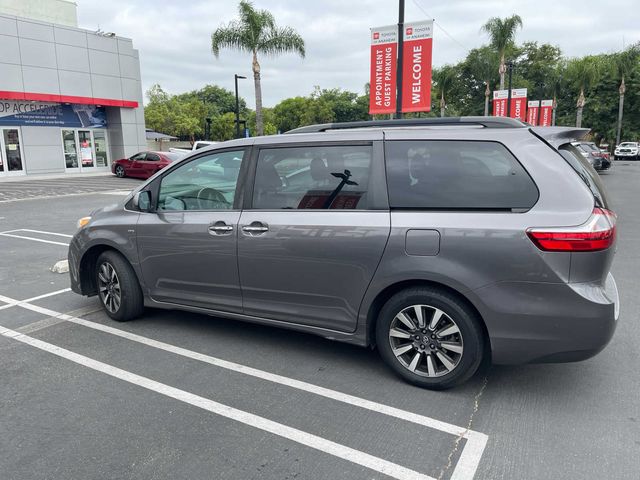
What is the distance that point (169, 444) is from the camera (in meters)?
2.91

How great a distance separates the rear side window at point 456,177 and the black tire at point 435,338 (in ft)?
2.02

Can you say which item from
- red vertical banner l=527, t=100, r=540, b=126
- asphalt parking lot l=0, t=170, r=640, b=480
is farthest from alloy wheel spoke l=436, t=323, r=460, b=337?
red vertical banner l=527, t=100, r=540, b=126

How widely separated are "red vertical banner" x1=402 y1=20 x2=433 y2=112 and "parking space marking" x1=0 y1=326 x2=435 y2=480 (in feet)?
32.5

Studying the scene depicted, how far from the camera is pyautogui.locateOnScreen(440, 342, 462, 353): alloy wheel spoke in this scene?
3.36m

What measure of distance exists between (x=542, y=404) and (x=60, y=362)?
3.59 m

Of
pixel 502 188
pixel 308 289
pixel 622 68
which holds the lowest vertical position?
pixel 308 289

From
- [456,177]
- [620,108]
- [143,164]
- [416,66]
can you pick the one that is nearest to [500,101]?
[143,164]

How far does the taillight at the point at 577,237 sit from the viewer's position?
3000 mm

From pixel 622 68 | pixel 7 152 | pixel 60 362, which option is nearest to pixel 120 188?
pixel 7 152

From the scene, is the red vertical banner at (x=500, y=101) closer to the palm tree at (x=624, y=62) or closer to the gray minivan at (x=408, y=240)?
the palm tree at (x=624, y=62)

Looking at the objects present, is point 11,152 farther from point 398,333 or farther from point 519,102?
point 519,102

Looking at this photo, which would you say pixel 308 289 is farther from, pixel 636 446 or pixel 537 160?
pixel 636 446

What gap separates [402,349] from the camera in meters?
3.55

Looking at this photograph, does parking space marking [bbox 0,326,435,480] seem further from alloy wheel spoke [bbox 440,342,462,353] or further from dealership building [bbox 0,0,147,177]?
dealership building [bbox 0,0,147,177]
